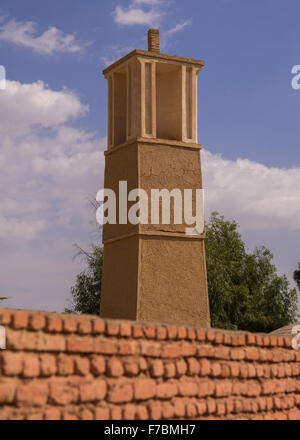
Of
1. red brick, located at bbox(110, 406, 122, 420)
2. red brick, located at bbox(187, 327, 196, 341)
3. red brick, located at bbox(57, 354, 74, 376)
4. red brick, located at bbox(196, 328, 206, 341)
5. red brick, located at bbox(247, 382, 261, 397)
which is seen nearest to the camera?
red brick, located at bbox(57, 354, 74, 376)

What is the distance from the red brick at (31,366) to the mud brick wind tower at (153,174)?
5.24 m

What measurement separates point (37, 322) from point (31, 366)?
349 mm

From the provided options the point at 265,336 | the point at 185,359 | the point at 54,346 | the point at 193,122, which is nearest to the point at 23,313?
the point at 54,346

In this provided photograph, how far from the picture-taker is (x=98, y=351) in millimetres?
5992

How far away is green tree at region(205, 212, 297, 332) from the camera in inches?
975

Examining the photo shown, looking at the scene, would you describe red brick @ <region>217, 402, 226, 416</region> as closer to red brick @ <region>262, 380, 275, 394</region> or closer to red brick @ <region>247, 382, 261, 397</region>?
red brick @ <region>247, 382, 261, 397</region>

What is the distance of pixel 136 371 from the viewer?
6258mm

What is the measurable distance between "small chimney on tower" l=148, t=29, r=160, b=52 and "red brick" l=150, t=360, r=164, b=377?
677cm

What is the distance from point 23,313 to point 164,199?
6.06 m

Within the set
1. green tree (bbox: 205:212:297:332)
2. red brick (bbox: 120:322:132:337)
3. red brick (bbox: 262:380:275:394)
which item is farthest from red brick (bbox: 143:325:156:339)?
green tree (bbox: 205:212:297:332)

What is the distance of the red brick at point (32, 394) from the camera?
211 inches

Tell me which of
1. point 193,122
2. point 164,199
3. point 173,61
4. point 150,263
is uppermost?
point 173,61

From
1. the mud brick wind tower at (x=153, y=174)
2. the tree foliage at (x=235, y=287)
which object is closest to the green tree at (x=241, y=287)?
the tree foliage at (x=235, y=287)
